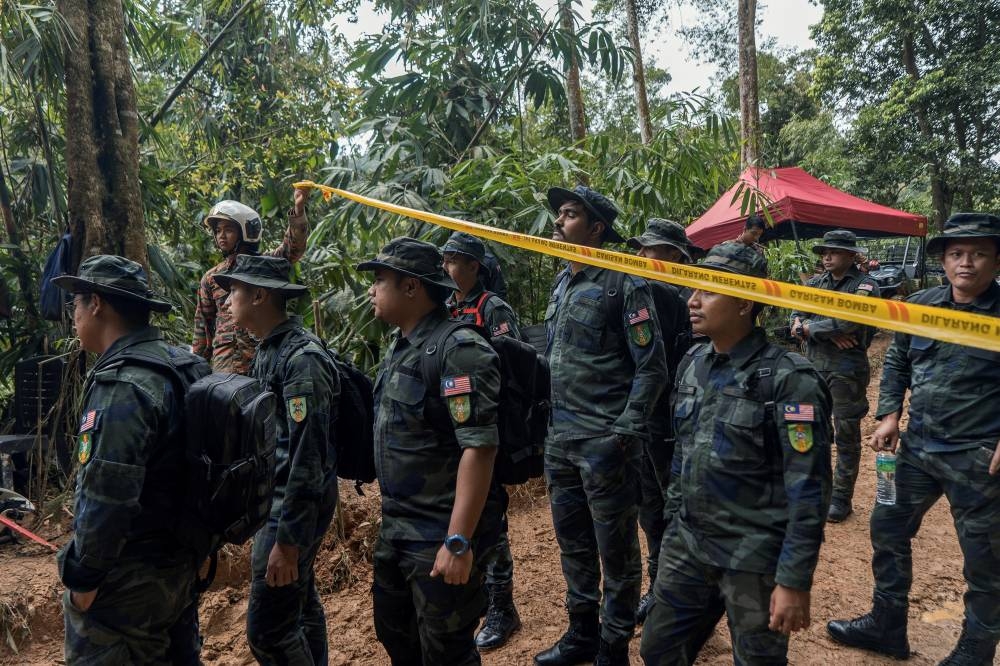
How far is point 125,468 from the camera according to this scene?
77.2 inches

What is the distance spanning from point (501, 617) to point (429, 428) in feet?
6.05

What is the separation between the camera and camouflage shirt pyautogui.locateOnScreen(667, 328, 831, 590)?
2.00 m

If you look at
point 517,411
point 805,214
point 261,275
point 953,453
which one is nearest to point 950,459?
point 953,453

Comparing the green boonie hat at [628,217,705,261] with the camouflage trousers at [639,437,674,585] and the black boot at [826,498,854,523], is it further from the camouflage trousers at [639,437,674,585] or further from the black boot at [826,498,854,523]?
the black boot at [826,498,854,523]

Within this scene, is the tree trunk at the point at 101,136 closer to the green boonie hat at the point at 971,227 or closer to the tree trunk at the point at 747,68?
the green boonie hat at the point at 971,227

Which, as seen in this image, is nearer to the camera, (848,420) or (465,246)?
(465,246)

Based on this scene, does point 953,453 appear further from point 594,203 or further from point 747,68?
point 747,68

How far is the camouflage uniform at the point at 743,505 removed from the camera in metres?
2.02

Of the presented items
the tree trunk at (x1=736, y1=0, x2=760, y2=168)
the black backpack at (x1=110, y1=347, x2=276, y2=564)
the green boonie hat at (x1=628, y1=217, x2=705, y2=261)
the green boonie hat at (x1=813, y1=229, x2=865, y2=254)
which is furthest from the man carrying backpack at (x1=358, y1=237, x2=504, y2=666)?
the tree trunk at (x1=736, y1=0, x2=760, y2=168)

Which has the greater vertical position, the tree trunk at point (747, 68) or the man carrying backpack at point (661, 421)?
the tree trunk at point (747, 68)

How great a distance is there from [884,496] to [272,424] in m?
2.97

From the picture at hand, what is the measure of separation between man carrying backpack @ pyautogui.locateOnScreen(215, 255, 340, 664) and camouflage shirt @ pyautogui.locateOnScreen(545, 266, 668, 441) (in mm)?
1187

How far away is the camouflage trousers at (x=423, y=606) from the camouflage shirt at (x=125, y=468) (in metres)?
0.73

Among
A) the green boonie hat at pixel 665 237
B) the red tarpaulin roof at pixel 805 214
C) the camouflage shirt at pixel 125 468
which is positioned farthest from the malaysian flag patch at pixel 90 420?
the red tarpaulin roof at pixel 805 214
